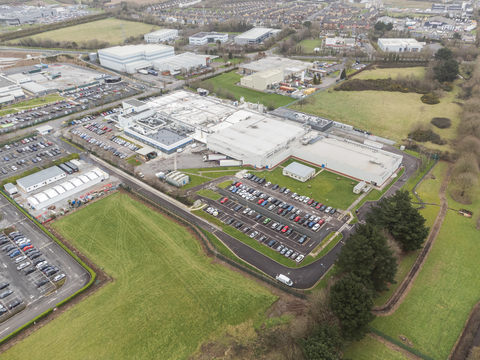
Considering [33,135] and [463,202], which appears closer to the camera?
[463,202]

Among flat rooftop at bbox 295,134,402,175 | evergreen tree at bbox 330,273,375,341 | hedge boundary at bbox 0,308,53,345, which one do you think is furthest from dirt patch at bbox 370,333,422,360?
hedge boundary at bbox 0,308,53,345

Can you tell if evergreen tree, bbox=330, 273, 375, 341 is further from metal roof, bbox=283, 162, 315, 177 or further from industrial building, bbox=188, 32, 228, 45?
industrial building, bbox=188, 32, 228, 45

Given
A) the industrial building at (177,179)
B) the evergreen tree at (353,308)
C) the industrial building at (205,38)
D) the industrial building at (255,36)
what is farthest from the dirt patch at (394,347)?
the industrial building at (205,38)

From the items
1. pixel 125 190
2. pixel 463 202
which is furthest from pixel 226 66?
pixel 463 202

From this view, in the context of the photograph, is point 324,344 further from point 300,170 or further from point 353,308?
point 300,170

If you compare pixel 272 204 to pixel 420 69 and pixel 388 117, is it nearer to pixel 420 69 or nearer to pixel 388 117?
pixel 388 117
